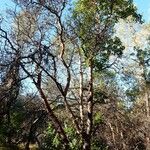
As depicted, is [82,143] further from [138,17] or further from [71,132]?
[138,17]

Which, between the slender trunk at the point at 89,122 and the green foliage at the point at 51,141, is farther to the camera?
the green foliage at the point at 51,141

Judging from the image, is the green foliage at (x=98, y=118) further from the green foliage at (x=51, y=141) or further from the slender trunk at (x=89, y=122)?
the slender trunk at (x=89, y=122)

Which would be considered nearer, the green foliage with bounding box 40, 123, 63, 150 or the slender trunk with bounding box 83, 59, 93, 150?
the slender trunk with bounding box 83, 59, 93, 150

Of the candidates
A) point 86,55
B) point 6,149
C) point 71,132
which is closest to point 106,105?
point 71,132

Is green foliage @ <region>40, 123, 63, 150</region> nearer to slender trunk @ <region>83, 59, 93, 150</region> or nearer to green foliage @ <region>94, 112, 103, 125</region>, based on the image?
green foliage @ <region>94, 112, 103, 125</region>

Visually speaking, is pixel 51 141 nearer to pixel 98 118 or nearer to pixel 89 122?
pixel 98 118

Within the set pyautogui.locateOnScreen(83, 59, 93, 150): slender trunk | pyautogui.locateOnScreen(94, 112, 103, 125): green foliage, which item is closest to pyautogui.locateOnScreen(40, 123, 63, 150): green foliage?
pyautogui.locateOnScreen(94, 112, 103, 125): green foliage

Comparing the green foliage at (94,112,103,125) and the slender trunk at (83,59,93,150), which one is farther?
the green foliage at (94,112,103,125)

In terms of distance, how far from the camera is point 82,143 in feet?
68.0

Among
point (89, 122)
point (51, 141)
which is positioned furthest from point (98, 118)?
point (89, 122)

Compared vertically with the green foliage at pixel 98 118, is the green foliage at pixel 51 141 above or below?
below

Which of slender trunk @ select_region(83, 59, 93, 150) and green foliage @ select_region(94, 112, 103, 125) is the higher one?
green foliage @ select_region(94, 112, 103, 125)

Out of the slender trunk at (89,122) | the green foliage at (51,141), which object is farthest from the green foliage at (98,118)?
the slender trunk at (89,122)

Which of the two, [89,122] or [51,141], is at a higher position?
[51,141]
